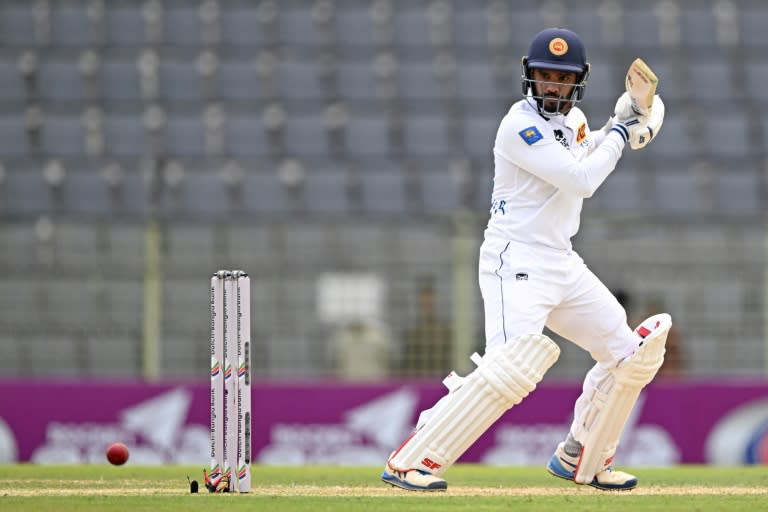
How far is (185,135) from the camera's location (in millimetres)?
12430

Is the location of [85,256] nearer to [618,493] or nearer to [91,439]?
[91,439]

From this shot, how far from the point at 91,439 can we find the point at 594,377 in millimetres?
4304

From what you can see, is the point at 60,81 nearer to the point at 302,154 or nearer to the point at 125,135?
the point at 125,135

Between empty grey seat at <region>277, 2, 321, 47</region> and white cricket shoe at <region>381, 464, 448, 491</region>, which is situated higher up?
empty grey seat at <region>277, 2, 321, 47</region>

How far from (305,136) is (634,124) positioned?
714 centimetres

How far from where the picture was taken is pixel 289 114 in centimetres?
1262

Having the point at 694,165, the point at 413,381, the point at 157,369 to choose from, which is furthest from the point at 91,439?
the point at 694,165

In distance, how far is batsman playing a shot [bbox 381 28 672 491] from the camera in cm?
520

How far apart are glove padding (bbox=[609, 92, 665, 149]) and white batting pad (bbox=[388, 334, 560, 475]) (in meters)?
0.86

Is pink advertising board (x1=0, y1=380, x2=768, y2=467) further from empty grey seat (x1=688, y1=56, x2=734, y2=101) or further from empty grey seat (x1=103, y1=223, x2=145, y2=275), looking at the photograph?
empty grey seat (x1=688, y1=56, x2=734, y2=101)

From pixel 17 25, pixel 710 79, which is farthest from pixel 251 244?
pixel 710 79

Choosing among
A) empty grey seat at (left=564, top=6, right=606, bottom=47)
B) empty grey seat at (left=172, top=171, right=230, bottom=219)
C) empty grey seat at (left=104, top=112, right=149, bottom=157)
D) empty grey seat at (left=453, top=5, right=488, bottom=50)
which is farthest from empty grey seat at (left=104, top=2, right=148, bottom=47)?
empty grey seat at (left=564, top=6, right=606, bottom=47)

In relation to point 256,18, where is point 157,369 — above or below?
below

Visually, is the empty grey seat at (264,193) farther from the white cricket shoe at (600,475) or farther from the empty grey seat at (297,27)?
the white cricket shoe at (600,475)
